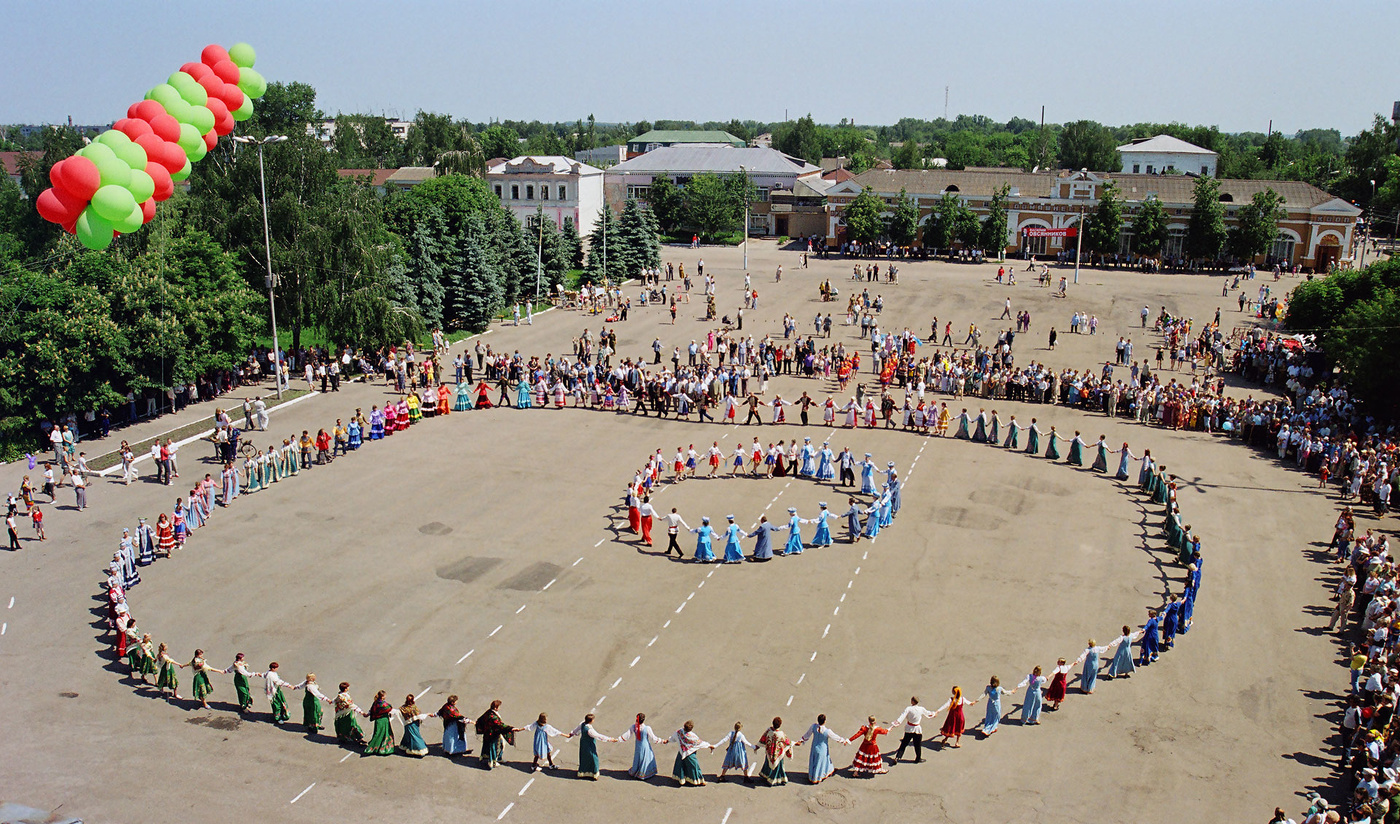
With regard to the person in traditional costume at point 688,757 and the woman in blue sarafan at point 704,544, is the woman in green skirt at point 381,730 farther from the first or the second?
the woman in blue sarafan at point 704,544

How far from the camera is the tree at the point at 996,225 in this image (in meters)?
62.7

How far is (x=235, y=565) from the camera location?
21000mm

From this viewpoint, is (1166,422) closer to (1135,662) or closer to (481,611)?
(1135,662)

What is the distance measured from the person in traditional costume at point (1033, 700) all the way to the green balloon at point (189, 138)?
20317mm

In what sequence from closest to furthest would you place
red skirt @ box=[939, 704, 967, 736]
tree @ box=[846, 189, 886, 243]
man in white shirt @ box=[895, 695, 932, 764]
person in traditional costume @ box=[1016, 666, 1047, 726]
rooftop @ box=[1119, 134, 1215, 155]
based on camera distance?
man in white shirt @ box=[895, 695, 932, 764] < red skirt @ box=[939, 704, 967, 736] < person in traditional costume @ box=[1016, 666, 1047, 726] < tree @ box=[846, 189, 886, 243] < rooftop @ box=[1119, 134, 1215, 155]

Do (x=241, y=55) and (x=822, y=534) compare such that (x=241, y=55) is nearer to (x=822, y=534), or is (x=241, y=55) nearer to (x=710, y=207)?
(x=822, y=534)

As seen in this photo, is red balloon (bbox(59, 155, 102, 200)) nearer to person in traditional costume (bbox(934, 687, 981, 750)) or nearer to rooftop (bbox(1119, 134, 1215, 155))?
person in traditional costume (bbox(934, 687, 981, 750))

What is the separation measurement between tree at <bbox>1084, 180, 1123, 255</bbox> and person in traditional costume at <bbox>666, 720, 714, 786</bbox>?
53925 millimetres

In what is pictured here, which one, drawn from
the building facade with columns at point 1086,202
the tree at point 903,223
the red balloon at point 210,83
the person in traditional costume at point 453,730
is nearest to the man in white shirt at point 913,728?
the person in traditional costume at point 453,730

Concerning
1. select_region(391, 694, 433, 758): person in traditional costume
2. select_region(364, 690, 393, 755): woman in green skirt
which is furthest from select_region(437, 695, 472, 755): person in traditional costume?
select_region(364, 690, 393, 755): woman in green skirt

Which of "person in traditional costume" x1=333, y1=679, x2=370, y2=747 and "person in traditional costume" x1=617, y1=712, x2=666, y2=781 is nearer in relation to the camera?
"person in traditional costume" x1=617, y1=712, x2=666, y2=781

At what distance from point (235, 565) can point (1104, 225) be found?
53.0m

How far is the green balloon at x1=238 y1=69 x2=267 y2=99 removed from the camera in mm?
25859

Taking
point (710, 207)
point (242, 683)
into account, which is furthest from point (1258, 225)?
point (242, 683)
